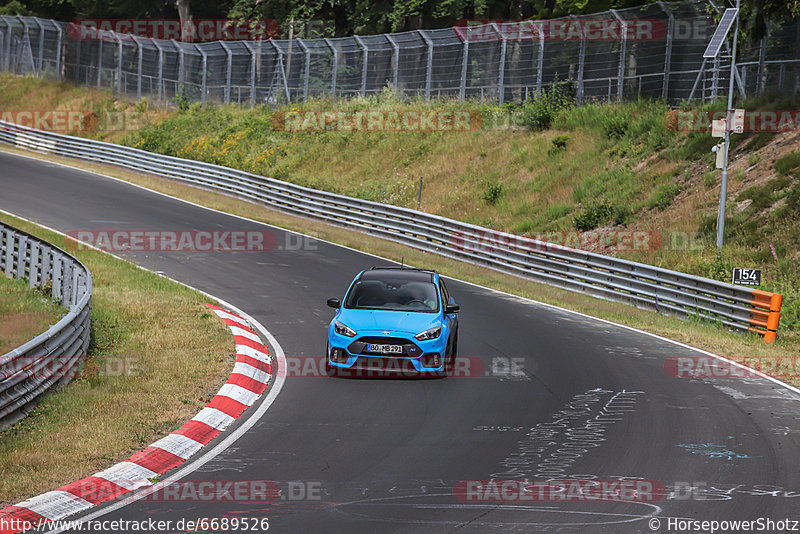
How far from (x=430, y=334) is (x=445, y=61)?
97.6 ft

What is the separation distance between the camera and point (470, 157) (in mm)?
38781

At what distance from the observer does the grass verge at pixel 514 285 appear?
18.1 metres

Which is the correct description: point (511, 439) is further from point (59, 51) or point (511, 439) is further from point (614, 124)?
point (59, 51)

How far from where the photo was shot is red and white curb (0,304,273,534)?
795cm

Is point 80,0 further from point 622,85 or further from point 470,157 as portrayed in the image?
point 622,85

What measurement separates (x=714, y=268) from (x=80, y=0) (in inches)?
→ 2354

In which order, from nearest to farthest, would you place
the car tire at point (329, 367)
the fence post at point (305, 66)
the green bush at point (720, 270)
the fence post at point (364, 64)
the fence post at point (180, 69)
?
the car tire at point (329, 367), the green bush at point (720, 270), the fence post at point (364, 64), the fence post at point (305, 66), the fence post at point (180, 69)

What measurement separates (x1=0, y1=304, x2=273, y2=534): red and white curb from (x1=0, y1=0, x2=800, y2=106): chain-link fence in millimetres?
20744

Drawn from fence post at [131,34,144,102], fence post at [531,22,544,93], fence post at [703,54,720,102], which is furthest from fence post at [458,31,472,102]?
fence post at [131,34,144,102]

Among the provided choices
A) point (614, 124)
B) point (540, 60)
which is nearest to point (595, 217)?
point (614, 124)

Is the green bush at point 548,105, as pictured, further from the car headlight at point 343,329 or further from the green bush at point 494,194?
the car headlight at point 343,329

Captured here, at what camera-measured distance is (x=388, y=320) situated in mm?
13883

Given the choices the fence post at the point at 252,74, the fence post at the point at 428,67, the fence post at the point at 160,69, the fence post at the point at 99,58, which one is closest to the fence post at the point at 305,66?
the fence post at the point at 252,74

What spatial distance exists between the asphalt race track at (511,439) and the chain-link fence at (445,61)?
16825 millimetres
